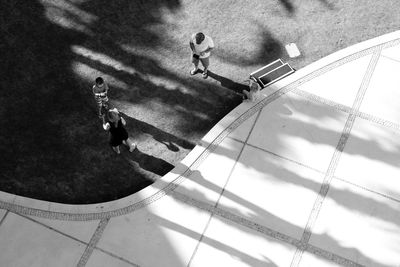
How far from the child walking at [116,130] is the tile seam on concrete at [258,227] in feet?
4.77

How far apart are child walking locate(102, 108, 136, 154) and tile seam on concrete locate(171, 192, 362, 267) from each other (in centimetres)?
145

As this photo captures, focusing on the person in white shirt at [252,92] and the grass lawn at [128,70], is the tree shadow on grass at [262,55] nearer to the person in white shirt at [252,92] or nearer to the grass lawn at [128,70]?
the grass lawn at [128,70]

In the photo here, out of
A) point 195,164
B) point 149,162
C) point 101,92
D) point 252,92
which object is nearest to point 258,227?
point 195,164

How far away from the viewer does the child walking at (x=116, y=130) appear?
947 centimetres

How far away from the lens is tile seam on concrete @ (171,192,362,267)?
31.8 feet

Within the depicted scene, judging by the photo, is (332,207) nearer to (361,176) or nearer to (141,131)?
(361,176)

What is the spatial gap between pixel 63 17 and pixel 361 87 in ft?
23.1

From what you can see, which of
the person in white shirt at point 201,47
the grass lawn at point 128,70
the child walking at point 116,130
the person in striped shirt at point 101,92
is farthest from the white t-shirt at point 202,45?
the child walking at point 116,130

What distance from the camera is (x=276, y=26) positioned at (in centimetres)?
1166

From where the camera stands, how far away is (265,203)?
10117mm

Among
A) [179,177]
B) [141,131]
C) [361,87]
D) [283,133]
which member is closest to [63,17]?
[141,131]

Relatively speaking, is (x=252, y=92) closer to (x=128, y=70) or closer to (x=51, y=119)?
(x=128, y=70)

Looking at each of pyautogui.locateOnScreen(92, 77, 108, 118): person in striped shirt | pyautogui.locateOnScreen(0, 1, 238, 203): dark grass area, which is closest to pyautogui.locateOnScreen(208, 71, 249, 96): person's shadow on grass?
pyautogui.locateOnScreen(0, 1, 238, 203): dark grass area

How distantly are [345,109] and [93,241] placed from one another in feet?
19.4
